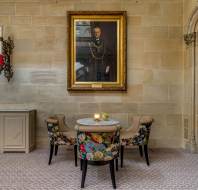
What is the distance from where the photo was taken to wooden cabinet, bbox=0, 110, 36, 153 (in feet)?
16.1

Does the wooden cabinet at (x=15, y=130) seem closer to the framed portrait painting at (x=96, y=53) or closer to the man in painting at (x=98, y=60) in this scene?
the framed portrait painting at (x=96, y=53)

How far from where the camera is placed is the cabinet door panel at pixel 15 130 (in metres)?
4.92

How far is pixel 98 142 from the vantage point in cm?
312

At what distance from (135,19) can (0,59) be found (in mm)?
2995

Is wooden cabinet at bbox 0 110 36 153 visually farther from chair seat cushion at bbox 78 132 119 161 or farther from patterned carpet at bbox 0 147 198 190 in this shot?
chair seat cushion at bbox 78 132 119 161

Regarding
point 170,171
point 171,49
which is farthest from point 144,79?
point 170,171

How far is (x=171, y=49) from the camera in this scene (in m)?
5.39

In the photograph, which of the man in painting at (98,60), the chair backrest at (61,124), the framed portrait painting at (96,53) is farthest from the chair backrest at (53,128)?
the man in painting at (98,60)

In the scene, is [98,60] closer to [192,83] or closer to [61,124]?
[61,124]

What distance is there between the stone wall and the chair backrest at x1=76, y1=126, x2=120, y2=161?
7.24 feet

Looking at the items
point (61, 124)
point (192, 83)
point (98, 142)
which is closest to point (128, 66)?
point (192, 83)

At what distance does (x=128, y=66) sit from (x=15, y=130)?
2721 millimetres

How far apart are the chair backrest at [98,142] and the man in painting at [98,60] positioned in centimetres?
232

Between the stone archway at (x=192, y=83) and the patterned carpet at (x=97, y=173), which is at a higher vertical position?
the stone archway at (x=192, y=83)
